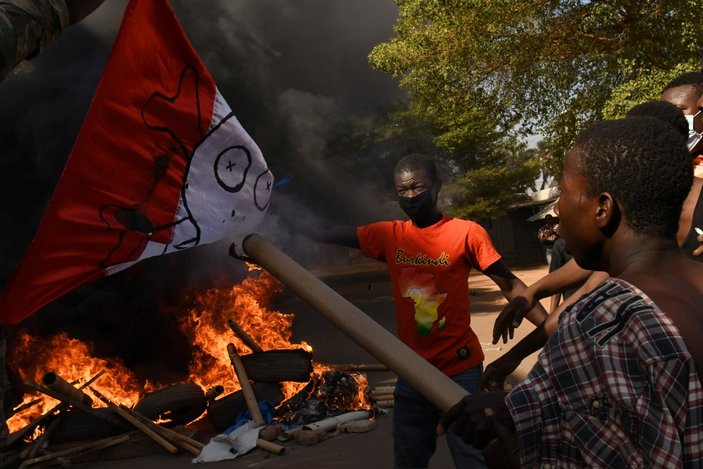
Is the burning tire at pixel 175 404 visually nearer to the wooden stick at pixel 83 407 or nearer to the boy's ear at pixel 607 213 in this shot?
the wooden stick at pixel 83 407

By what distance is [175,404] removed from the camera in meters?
5.88

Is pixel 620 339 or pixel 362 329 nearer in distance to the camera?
pixel 620 339

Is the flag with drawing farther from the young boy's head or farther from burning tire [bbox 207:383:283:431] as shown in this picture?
burning tire [bbox 207:383:283:431]

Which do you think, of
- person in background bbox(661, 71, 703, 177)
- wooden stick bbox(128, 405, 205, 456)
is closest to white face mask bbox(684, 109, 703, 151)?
person in background bbox(661, 71, 703, 177)

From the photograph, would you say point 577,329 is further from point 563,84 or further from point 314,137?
point 314,137

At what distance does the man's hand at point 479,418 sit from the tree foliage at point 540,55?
986 cm

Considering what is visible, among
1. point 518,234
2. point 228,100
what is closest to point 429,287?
point 228,100

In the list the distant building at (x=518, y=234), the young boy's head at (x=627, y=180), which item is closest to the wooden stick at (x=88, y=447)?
the young boy's head at (x=627, y=180)

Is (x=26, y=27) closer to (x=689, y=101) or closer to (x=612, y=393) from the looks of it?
(x=612, y=393)

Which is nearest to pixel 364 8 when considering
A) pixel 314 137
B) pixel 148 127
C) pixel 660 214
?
pixel 314 137

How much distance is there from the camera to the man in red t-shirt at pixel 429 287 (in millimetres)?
3096

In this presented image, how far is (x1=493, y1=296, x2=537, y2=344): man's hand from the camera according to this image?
2773 mm

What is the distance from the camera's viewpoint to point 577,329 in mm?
1281

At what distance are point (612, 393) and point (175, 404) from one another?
5.32 m
